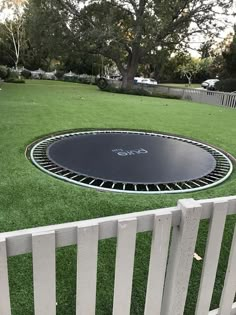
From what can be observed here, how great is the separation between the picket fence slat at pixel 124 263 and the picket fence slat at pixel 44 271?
239 millimetres

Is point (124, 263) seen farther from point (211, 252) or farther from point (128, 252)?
point (211, 252)

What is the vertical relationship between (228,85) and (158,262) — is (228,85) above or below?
above

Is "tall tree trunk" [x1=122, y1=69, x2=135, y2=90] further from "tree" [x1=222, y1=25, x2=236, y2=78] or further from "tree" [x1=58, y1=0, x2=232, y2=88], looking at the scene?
"tree" [x1=222, y1=25, x2=236, y2=78]

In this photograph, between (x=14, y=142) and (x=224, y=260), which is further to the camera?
(x=14, y=142)

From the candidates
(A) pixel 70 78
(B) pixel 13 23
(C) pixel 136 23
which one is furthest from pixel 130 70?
(B) pixel 13 23

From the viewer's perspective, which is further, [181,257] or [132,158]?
[132,158]

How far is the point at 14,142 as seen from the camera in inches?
167

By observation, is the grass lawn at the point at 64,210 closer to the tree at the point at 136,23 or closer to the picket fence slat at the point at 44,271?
the picket fence slat at the point at 44,271

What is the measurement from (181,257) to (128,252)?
0.82ft

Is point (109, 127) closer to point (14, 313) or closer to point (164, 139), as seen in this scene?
point (164, 139)

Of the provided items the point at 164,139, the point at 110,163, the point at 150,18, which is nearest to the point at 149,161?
the point at 110,163

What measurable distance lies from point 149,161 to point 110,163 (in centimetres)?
51

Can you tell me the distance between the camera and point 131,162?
3.60 meters

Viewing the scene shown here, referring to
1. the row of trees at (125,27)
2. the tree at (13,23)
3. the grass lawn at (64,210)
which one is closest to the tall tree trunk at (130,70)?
the row of trees at (125,27)
